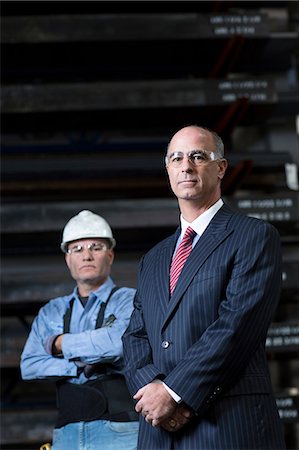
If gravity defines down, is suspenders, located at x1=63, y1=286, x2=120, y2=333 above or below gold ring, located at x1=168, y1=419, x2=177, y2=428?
above

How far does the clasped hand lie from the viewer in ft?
8.50

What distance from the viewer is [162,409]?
2.59 metres

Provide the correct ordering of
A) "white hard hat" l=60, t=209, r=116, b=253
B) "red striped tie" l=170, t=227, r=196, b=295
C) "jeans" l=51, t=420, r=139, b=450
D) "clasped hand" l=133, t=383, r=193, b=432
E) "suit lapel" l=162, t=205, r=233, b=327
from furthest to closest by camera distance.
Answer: "white hard hat" l=60, t=209, r=116, b=253 < "jeans" l=51, t=420, r=139, b=450 < "red striped tie" l=170, t=227, r=196, b=295 < "suit lapel" l=162, t=205, r=233, b=327 < "clasped hand" l=133, t=383, r=193, b=432

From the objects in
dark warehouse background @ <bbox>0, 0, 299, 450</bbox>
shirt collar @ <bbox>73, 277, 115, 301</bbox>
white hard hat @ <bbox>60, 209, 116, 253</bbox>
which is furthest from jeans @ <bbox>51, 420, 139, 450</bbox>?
dark warehouse background @ <bbox>0, 0, 299, 450</bbox>

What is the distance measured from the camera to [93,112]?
5.53 m

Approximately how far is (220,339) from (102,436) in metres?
0.95

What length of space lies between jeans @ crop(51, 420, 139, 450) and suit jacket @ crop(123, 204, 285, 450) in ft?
1.61

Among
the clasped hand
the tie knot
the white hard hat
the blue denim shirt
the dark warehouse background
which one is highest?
the dark warehouse background

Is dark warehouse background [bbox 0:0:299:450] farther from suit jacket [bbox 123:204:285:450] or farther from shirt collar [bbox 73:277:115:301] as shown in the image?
suit jacket [bbox 123:204:285:450]

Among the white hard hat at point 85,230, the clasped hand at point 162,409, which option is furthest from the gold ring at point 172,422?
the white hard hat at point 85,230

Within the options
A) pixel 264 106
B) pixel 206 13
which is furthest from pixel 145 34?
pixel 264 106

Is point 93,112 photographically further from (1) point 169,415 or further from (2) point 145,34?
(1) point 169,415

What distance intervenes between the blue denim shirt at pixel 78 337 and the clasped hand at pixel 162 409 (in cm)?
74

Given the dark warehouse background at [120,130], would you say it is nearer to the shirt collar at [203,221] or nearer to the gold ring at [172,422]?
the shirt collar at [203,221]
